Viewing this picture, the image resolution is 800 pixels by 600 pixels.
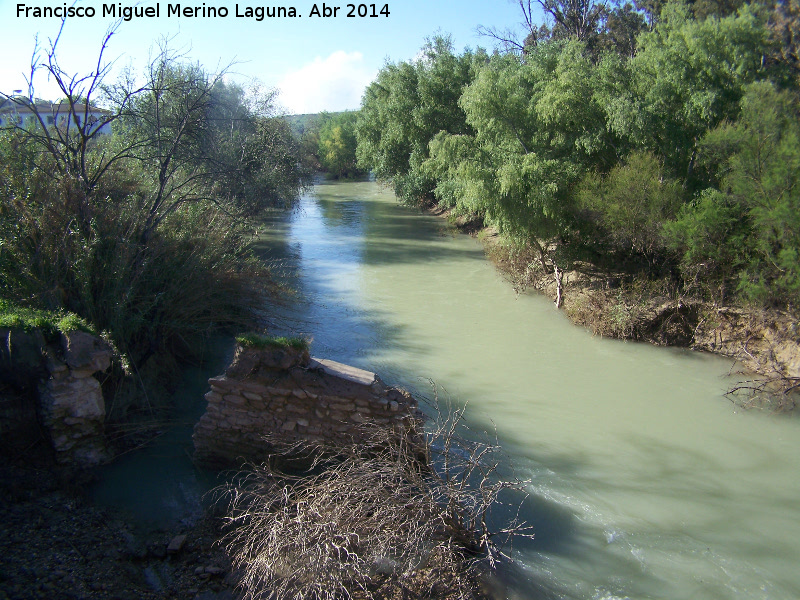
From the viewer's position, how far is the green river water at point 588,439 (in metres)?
6.15

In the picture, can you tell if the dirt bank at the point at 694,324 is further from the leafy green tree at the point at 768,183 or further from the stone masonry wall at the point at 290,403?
the stone masonry wall at the point at 290,403

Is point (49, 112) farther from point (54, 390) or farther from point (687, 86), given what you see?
point (687, 86)

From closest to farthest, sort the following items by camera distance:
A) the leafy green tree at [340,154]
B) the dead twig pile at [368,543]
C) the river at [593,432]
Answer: the dead twig pile at [368,543] < the river at [593,432] < the leafy green tree at [340,154]

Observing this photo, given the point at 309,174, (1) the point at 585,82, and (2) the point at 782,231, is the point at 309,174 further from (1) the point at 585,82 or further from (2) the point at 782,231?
(2) the point at 782,231

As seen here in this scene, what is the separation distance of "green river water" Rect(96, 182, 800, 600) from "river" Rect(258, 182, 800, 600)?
3 centimetres

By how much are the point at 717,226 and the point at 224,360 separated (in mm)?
10290

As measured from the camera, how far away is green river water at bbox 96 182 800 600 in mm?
6148

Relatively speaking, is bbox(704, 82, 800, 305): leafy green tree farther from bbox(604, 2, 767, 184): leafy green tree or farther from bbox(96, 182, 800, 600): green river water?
bbox(96, 182, 800, 600): green river water

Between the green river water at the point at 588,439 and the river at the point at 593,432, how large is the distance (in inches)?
1.0

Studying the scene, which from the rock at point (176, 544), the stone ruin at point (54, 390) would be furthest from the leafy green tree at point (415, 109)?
the rock at point (176, 544)

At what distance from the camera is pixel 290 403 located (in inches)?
276

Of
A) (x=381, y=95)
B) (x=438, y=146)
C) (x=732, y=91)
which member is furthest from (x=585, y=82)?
(x=381, y=95)

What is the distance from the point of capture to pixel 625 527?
6770mm

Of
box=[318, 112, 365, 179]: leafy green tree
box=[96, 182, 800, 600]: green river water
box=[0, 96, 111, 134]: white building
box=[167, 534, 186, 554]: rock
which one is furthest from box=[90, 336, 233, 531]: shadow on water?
box=[318, 112, 365, 179]: leafy green tree
